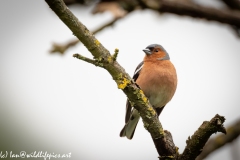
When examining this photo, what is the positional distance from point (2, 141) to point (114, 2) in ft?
6.35

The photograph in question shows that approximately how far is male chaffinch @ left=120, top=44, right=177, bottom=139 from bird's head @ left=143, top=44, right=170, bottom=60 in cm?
12

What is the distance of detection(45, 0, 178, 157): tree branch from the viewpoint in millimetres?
3189

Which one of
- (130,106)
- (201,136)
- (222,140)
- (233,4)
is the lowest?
(201,136)

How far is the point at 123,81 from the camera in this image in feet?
12.0

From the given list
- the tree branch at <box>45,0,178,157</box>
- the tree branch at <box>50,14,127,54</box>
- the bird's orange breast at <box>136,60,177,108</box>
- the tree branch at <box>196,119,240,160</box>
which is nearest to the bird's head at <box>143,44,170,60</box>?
the bird's orange breast at <box>136,60,177,108</box>

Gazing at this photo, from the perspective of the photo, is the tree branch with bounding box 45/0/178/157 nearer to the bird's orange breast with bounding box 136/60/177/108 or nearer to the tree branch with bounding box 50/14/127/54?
the tree branch with bounding box 50/14/127/54

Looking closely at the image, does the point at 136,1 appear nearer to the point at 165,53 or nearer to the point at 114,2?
the point at 114,2

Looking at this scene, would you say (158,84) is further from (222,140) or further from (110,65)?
(110,65)

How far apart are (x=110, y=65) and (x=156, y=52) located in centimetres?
332

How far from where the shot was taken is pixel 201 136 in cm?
360

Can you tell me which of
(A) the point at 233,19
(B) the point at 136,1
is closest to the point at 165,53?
(B) the point at 136,1

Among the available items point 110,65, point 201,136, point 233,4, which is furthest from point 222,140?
point 110,65

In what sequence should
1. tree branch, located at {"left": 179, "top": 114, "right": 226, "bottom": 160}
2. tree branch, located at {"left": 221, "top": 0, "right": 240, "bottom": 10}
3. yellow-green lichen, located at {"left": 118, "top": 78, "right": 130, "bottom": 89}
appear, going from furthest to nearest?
tree branch, located at {"left": 221, "top": 0, "right": 240, "bottom": 10} → yellow-green lichen, located at {"left": 118, "top": 78, "right": 130, "bottom": 89} → tree branch, located at {"left": 179, "top": 114, "right": 226, "bottom": 160}

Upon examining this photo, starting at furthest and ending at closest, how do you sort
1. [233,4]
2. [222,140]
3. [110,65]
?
1. [222,140]
2. [233,4]
3. [110,65]
